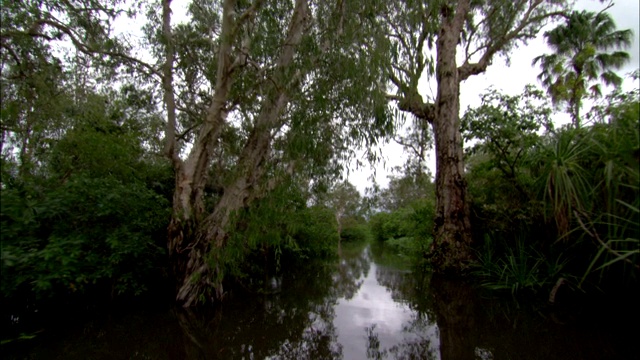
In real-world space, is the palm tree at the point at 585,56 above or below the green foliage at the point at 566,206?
above

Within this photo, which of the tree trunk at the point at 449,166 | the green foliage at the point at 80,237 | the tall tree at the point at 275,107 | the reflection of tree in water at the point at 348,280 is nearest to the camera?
the green foliage at the point at 80,237

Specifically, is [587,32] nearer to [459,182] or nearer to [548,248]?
[459,182]

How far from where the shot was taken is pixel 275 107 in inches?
271

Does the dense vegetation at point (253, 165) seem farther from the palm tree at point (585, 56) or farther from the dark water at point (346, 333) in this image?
the palm tree at point (585, 56)

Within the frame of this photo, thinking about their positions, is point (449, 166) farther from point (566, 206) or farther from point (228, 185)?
point (228, 185)

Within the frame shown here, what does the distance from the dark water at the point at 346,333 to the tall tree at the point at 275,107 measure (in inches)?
44.4

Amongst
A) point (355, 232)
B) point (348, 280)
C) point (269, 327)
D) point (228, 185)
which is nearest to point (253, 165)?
point (228, 185)

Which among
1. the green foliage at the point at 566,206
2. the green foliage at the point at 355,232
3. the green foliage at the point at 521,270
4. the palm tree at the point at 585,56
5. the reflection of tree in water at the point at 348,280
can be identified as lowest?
the reflection of tree in water at the point at 348,280

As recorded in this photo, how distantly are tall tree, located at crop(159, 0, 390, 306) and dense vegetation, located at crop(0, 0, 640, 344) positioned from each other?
0.03 metres

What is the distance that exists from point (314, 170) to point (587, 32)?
45.6 feet

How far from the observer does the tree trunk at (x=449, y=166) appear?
30.9 ft


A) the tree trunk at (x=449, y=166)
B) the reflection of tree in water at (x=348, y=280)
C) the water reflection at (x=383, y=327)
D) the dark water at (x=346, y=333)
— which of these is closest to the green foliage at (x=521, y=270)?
the tree trunk at (x=449, y=166)

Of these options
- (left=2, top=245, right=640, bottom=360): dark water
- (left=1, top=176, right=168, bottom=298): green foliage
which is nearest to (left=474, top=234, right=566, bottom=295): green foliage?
(left=2, top=245, right=640, bottom=360): dark water

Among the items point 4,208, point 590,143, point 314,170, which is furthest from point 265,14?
point 590,143
